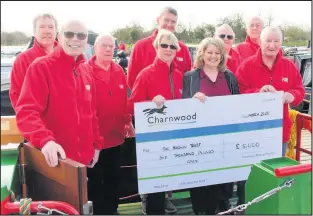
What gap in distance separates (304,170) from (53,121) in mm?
1824

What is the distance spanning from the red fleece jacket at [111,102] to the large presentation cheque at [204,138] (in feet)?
1.50

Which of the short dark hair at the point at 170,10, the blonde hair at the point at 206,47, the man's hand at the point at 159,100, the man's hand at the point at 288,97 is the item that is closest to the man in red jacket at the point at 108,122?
the man's hand at the point at 159,100

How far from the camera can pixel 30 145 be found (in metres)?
2.65

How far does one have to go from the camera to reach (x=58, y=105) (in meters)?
2.84

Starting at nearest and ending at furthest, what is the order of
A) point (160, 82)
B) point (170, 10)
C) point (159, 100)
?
point (159, 100) < point (160, 82) < point (170, 10)

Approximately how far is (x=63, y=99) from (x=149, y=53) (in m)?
2.02

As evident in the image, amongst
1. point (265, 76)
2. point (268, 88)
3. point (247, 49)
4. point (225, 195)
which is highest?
point (247, 49)

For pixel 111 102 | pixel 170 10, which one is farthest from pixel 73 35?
pixel 170 10

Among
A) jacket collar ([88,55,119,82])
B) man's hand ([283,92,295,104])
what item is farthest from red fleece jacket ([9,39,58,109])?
man's hand ([283,92,295,104])

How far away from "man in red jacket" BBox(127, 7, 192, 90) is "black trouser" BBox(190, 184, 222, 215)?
1.46m

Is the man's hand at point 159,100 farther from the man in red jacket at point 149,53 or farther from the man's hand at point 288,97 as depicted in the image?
the man's hand at point 288,97

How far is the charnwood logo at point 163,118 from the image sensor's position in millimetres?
3471

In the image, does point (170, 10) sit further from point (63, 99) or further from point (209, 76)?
point (63, 99)

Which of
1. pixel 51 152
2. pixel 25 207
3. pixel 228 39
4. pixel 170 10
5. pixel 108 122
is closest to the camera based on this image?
pixel 25 207
